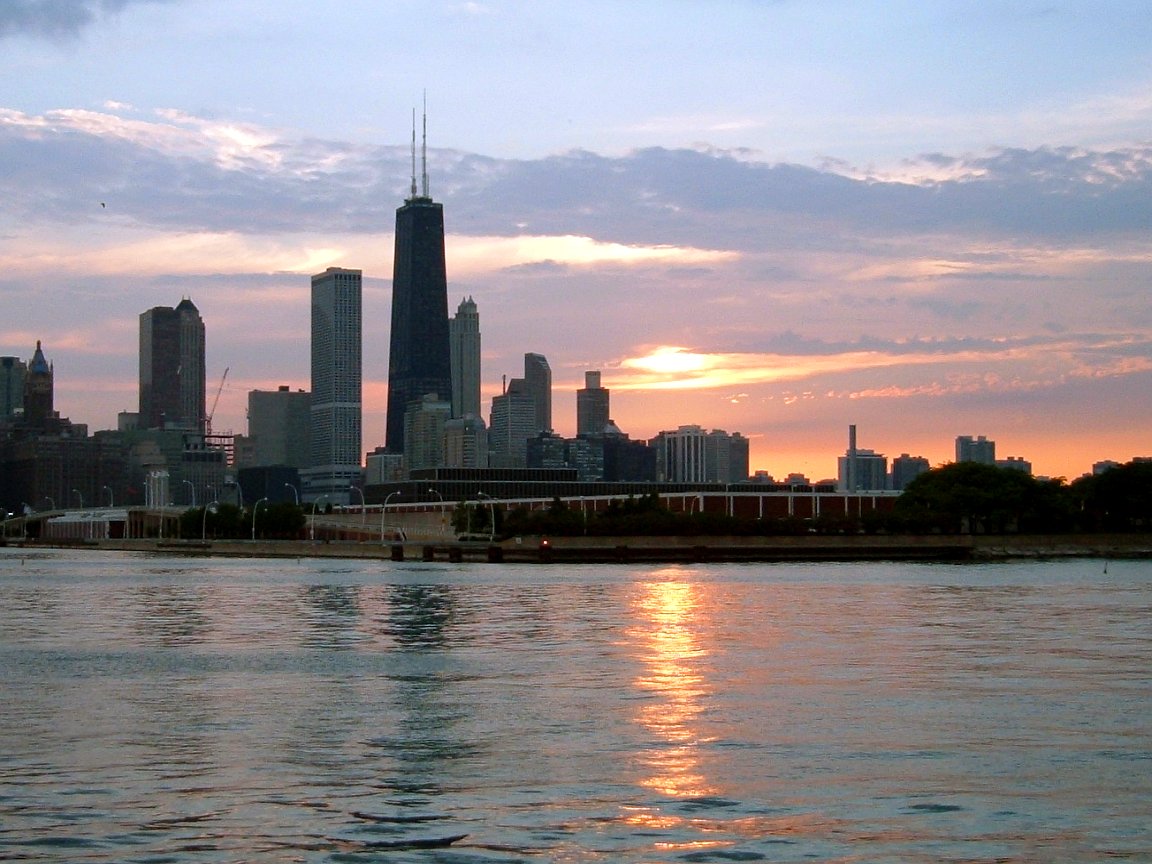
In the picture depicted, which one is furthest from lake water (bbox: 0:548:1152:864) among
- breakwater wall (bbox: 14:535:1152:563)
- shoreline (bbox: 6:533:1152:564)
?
shoreline (bbox: 6:533:1152:564)

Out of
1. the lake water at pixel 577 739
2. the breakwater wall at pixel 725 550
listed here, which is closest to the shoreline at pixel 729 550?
the breakwater wall at pixel 725 550

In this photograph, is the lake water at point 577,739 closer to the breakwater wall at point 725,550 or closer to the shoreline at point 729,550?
the breakwater wall at point 725,550

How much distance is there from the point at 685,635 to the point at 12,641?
23711mm

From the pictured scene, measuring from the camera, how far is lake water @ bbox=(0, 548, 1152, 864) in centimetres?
2256

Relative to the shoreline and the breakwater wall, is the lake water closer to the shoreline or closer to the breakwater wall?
the breakwater wall

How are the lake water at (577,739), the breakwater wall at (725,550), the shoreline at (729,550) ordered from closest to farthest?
the lake water at (577,739) < the shoreline at (729,550) < the breakwater wall at (725,550)

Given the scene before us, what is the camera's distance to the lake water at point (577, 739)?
22.6 metres

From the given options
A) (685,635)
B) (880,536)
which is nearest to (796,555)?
(880,536)

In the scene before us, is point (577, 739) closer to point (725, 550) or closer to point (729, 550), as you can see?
point (725, 550)

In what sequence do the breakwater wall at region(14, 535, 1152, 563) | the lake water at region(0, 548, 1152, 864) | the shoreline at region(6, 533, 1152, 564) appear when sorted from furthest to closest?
the breakwater wall at region(14, 535, 1152, 563) → the shoreline at region(6, 533, 1152, 564) → the lake water at region(0, 548, 1152, 864)

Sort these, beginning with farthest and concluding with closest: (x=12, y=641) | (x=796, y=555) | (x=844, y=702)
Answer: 1. (x=796, y=555)
2. (x=12, y=641)
3. (x=844, y=702)

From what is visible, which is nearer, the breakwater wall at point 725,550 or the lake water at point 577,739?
the lake water at point 577,739

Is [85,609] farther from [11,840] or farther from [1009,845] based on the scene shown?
[1009,845]

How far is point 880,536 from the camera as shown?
198 metres
